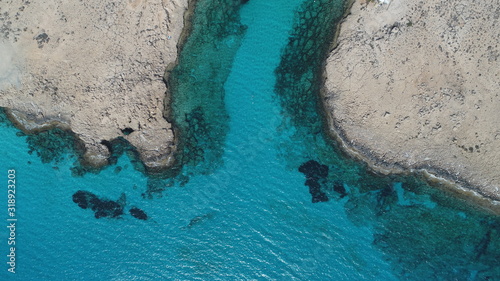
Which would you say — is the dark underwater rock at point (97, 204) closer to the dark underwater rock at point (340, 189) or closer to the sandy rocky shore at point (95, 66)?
the sandy rocky shore at point (95, 66)

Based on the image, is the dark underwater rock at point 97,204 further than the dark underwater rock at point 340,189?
Yes

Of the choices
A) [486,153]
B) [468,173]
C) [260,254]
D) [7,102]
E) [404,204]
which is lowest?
[260,254]

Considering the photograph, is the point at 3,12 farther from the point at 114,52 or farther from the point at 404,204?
the point at 404,204

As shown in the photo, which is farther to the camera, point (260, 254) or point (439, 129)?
point (260, 254)

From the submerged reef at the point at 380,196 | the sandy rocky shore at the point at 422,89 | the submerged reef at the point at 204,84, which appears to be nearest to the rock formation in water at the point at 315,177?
the submerged reef at the point at 380,196

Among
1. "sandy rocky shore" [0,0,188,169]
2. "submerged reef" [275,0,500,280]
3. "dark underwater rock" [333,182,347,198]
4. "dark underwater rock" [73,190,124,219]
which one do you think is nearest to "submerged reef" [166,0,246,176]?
"sandy rocky shore" [0,0,188,169]

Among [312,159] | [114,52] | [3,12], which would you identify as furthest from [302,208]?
[3,12]
